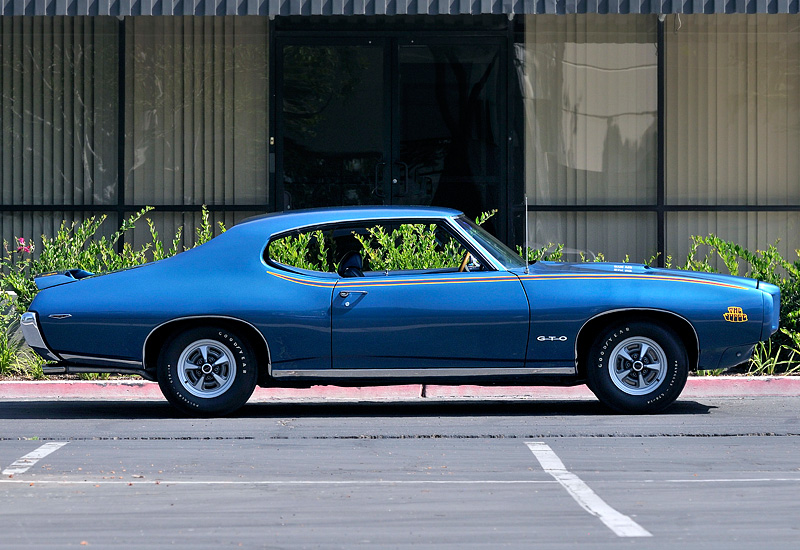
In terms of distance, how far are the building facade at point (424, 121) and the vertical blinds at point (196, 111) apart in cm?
2

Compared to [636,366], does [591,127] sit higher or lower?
higher

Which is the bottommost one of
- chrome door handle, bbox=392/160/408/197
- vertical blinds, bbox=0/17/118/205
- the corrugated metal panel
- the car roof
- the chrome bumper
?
the chrome bumper

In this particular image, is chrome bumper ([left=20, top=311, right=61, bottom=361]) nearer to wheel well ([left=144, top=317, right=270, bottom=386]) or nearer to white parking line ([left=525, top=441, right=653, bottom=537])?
wheel well ([left=144, top=317, right=270, bottom=386])

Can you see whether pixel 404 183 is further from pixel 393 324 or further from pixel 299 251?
pixel 393 324

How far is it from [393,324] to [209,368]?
1453mm

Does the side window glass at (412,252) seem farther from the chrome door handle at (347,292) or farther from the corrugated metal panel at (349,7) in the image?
the chrome door handle at (347,292)

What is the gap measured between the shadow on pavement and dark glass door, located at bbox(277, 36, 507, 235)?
4.29m

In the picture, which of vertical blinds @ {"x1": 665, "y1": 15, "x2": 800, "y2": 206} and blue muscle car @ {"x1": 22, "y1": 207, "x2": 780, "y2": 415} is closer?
blue muscle car @ {"x1": 22, "y1": 207, "x2": 780, "y2": 415}

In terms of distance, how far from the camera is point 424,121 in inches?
580

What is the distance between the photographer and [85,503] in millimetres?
6539

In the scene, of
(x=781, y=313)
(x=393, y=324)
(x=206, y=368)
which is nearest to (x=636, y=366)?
(x=393, y=324)

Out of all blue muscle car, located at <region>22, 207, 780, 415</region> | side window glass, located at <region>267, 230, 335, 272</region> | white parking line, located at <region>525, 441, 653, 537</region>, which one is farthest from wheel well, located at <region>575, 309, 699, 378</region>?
side window glass, located at <region>267, 230, 335, 272</region>

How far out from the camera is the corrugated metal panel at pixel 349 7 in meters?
12.9

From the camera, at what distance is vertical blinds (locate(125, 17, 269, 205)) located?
584 inches
